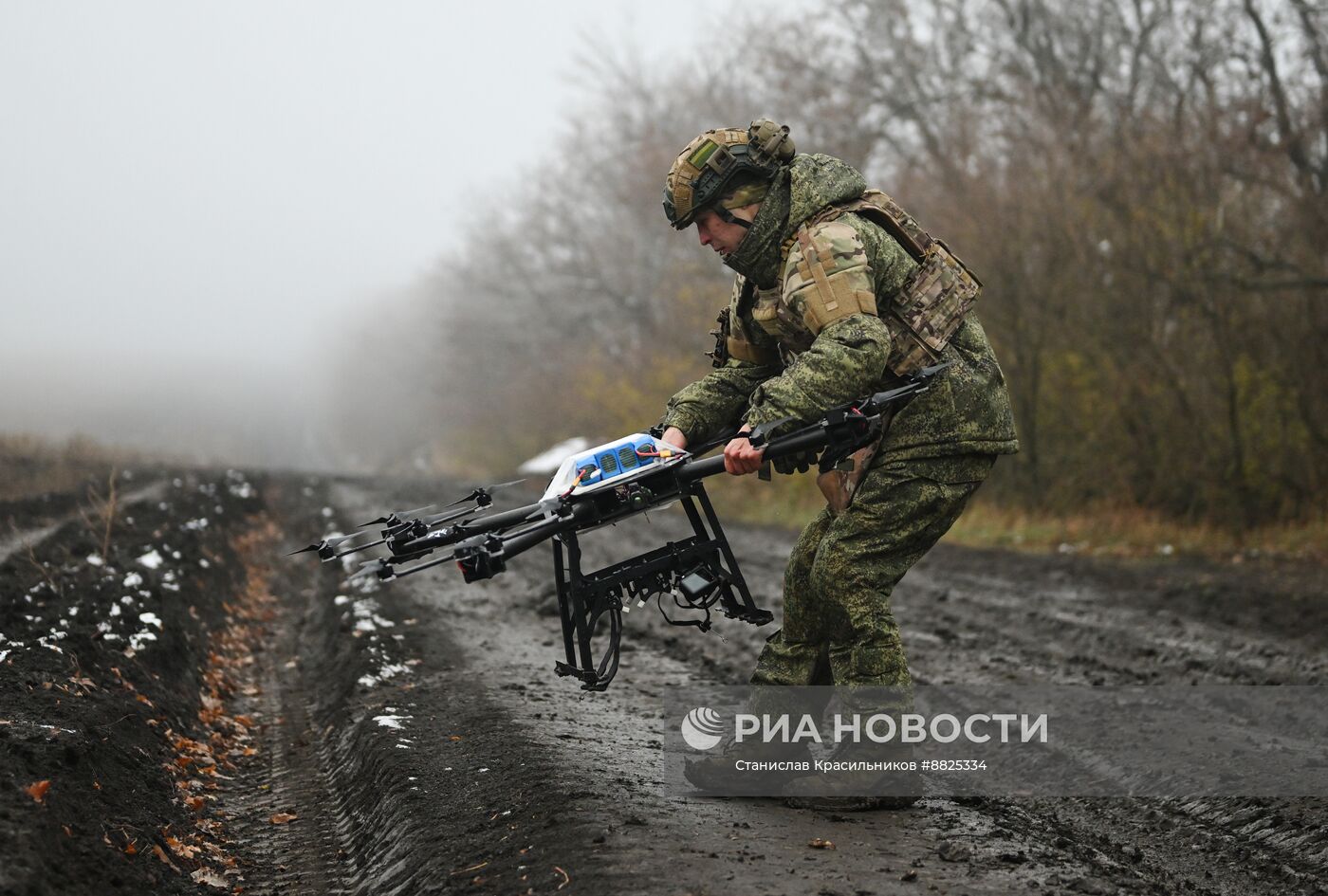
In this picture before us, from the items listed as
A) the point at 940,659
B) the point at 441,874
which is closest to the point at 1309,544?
the point at 940,659

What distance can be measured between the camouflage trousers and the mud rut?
0.57 meters

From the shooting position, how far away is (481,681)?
6.88m

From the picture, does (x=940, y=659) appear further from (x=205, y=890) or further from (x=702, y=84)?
(x=702, y=84)

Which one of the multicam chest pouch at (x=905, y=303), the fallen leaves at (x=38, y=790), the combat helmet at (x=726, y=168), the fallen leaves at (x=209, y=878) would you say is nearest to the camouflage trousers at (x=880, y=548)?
the multicam chest pouch at (x=905, y=303)

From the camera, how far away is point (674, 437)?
4734mm

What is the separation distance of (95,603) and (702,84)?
2493 cm

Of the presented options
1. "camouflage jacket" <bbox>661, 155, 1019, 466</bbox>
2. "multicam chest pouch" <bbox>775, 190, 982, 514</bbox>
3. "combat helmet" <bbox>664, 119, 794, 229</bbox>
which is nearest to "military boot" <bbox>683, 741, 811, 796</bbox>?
"multicam chest pouch" <bbox>775, 190, 982, 514</bbox>

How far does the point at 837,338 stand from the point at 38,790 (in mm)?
3105

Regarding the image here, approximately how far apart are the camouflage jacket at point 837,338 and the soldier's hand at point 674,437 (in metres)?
0.05

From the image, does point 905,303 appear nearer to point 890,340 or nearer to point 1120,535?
point 890,340

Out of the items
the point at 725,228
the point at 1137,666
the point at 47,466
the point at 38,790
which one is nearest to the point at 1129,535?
the point at 1137,666

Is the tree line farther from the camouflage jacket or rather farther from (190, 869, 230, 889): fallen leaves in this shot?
(190, 869, 230, 889): fallen leaves

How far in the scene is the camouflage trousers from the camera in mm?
4496

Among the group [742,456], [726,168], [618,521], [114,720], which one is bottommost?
[114,720]
